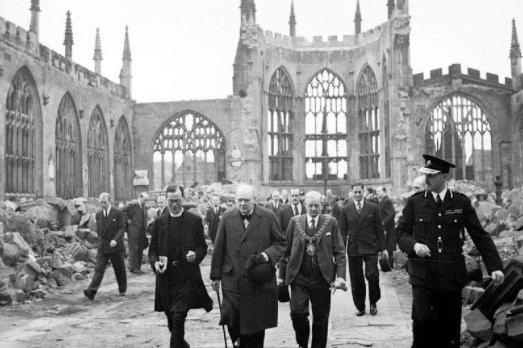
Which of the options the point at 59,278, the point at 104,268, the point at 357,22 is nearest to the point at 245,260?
the point at 104,268

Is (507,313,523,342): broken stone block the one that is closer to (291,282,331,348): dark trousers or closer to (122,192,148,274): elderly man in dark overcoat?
(291,282,331,348): dark trousers

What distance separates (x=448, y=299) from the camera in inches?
202

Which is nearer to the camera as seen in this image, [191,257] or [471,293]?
[191,257]

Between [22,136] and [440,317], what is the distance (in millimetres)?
21268

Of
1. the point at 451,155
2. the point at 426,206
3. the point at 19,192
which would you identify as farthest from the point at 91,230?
the point at 451,155

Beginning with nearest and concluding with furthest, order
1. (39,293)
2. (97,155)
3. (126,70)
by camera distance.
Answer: (39,293)
(97,155)
(126,70)

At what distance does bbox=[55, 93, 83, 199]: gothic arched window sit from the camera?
1053 inches

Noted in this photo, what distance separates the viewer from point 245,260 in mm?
6164

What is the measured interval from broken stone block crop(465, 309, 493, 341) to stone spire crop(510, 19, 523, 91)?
103 feet

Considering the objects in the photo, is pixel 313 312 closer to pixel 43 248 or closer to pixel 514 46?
pixel 43 248

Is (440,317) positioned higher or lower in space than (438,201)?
lower

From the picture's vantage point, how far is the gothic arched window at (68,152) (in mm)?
26747

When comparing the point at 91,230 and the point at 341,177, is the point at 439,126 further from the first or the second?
the point at 91,230

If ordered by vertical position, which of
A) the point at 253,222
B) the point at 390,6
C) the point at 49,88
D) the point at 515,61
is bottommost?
the point at 253,222
